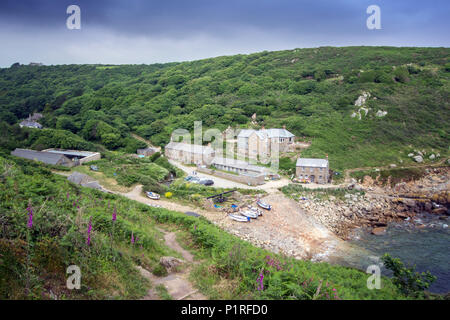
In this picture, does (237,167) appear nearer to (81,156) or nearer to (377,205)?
(377,205)

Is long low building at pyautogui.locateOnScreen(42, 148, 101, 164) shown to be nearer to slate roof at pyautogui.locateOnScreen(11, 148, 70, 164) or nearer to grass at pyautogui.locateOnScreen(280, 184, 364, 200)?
slate roof at pyautogui.locateOnScreen(11, 148, 70, 164)

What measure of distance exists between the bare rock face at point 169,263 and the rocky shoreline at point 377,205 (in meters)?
19.9

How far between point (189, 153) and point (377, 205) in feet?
88.6

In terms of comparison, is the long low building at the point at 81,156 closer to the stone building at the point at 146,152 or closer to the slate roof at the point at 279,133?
the stone building at the point at 146,152

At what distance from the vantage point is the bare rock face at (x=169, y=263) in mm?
12773

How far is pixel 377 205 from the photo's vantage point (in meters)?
34.6

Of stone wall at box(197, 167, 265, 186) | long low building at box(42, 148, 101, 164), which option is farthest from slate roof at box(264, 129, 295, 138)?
long low building at box(42, 148, 101, 164)

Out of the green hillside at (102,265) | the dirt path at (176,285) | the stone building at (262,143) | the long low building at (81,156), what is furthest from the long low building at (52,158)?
the dirt path at (176,285)

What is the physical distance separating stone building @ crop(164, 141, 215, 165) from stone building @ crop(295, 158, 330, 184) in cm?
1316

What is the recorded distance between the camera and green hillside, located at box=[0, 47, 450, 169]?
169 ft

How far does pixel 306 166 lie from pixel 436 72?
170ft

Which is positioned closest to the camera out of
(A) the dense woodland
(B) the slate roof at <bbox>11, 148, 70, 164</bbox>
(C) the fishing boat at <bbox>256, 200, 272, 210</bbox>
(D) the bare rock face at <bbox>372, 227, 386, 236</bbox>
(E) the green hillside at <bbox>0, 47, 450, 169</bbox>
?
(A) the dense woodland
